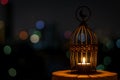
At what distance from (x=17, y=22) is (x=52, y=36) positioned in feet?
1.29

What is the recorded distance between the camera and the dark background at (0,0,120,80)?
2.46 meters

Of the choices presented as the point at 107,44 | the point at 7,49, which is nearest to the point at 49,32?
the point at 7,49

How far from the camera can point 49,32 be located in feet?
9.30

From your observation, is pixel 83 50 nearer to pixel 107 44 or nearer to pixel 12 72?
pixel 107 44

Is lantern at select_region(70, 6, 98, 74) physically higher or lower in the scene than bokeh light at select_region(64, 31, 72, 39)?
lower

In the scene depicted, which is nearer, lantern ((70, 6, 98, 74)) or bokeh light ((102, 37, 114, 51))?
lantern ((70, 6, 98, 74))

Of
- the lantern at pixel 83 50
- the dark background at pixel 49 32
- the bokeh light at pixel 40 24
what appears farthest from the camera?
the bokeh light at pixel 40 24

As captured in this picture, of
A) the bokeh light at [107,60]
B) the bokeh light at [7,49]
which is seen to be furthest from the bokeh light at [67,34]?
the bokeh light at [7,49]

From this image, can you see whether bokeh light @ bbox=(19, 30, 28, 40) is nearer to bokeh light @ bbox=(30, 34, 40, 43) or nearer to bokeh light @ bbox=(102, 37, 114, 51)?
bokeh light @ bbox=(30, 34, 40, 43)

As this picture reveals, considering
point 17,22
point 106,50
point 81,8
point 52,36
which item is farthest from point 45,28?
point 81,8

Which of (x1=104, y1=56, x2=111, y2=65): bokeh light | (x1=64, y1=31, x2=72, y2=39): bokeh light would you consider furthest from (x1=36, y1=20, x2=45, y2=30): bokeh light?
(x1=104, y1=56, x2=111, y2=65): bokeh light

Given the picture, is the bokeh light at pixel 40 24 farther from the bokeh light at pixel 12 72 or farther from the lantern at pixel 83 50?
the lantern at pixel 83 50

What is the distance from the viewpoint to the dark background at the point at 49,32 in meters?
2.46

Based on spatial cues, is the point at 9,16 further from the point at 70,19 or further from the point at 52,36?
the point at 70,19
